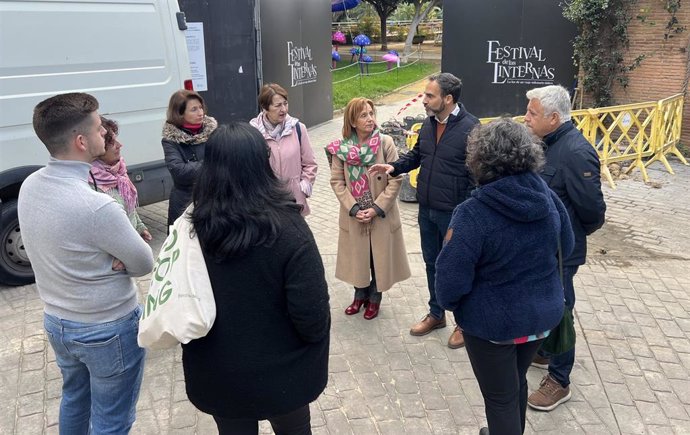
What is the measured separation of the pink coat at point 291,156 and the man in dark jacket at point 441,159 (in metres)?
0.61

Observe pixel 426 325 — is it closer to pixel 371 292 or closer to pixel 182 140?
pixel 371 292

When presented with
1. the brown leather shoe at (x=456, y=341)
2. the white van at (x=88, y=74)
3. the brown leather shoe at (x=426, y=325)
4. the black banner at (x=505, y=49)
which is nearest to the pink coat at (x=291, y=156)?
the brown leather shoe at (x=426, y=325)

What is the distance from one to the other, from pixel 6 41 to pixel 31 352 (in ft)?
7.84

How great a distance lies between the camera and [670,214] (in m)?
7.30

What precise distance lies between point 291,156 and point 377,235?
0.86 meters

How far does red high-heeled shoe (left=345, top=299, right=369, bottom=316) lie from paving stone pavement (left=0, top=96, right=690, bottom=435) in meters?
0.08

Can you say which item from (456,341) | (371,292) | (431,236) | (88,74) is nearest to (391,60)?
(88,74)

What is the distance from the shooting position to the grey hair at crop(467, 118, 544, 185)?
2.38 metres

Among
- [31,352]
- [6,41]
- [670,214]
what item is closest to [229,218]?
[31,352]

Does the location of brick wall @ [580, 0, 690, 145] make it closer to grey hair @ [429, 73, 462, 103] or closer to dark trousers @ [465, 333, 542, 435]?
grey hair @ [429, 73, 462, 103]

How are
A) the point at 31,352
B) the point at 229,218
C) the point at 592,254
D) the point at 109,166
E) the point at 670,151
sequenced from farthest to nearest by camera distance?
the point at 670,151 < the point at 592,254 < the point at 31,352 < the point at 109,166 < the point at 229,218

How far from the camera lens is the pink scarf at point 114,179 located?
10.5ft

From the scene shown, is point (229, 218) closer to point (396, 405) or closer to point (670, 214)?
point (396, 405)

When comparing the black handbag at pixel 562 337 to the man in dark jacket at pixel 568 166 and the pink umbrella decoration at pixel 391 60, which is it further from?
the pink umbrella decoration at pixel 391 60
